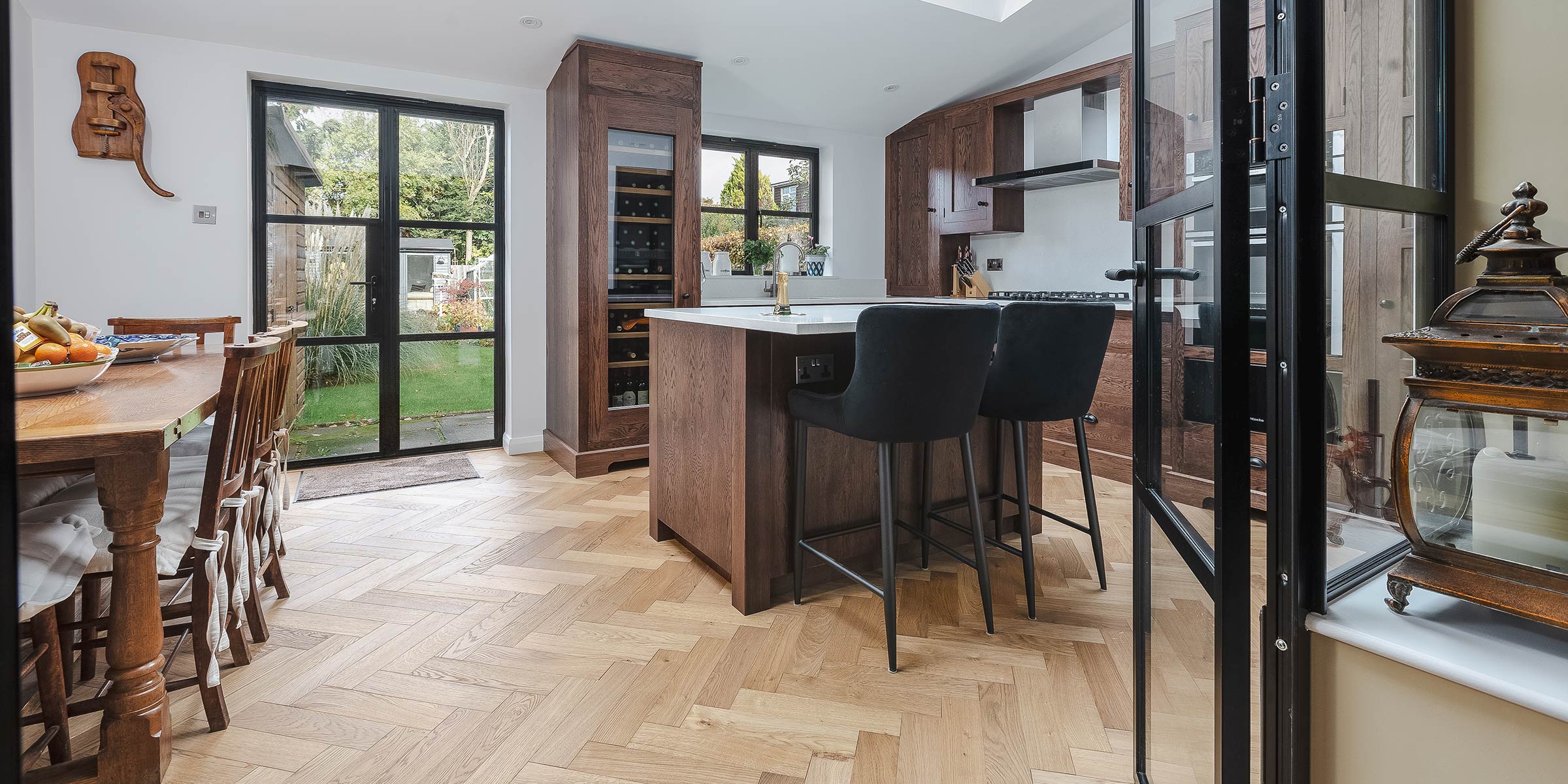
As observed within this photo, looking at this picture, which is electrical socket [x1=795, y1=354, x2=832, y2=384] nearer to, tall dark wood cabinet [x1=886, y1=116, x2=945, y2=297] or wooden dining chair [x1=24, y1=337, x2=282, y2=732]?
wooden dining chair [x1=24, y1=337, x2=282, y2=732]

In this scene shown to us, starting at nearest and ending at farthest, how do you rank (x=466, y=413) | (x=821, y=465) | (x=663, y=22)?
1. (x=821, y=465)
2. (x=663, y=22)
3. (x=466, y=413)

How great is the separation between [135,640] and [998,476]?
8.24 ft

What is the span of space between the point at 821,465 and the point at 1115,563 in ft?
3.91

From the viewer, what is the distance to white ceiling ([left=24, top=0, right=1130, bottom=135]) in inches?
148

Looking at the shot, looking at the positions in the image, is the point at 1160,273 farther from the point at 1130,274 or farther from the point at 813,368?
the point at 813,368

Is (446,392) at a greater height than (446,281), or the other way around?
(446,281)

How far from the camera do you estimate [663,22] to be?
13.4 feet

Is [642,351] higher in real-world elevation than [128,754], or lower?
higher

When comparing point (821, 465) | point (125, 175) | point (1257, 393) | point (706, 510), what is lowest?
point (706, 510)

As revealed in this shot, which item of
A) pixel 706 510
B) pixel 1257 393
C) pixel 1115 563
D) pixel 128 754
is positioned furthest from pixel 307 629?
pixel 1115 563

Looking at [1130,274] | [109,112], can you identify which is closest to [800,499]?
[1130,274]

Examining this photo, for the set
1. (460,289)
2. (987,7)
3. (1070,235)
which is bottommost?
(460,289)

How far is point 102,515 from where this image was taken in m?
1.71

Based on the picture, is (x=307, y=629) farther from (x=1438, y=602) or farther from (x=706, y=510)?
(x=1438, y=602)
